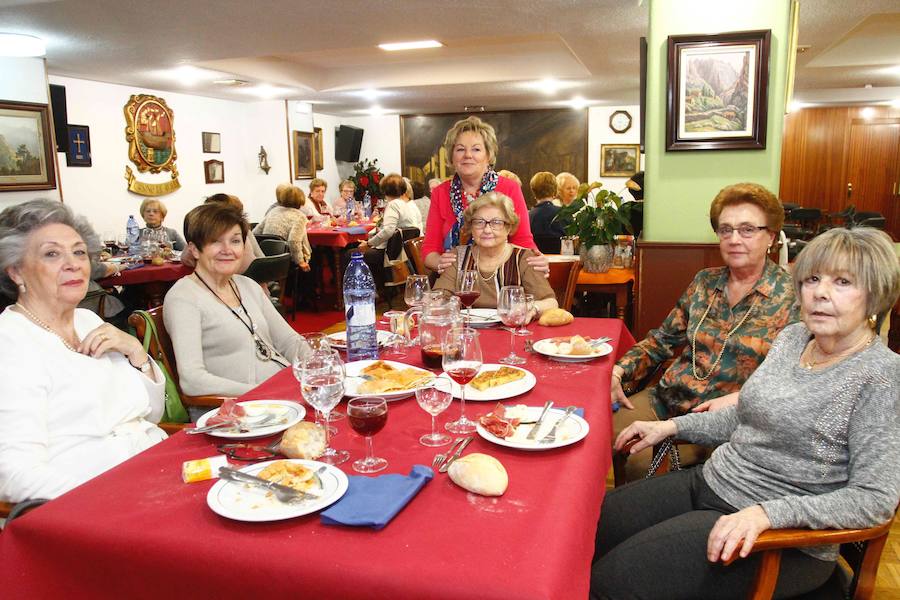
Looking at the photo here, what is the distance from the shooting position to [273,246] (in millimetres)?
5879

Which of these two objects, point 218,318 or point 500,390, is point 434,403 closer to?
point 500,390

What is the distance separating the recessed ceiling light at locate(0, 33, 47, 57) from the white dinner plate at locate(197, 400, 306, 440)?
15.0ft

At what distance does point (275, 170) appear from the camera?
1030 cm

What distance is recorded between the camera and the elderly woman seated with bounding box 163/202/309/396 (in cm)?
223

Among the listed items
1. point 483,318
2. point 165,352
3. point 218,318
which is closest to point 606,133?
point 483,318

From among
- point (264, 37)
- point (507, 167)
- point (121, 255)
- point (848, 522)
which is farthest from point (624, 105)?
point (848, 522)

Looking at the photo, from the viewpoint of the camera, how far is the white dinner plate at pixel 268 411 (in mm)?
1542

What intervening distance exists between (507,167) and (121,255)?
8.01 m

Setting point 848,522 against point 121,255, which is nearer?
point 848,522

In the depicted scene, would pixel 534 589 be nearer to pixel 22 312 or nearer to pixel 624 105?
pixel 22 312

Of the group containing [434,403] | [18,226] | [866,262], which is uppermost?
[18,226]

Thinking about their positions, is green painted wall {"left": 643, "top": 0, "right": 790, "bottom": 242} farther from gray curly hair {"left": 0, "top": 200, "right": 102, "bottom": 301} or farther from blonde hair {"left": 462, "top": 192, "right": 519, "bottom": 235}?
gray curly hair {"left": 0, "top": 200, "right": 102, "bottom": 301}

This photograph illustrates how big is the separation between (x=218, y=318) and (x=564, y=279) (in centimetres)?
169

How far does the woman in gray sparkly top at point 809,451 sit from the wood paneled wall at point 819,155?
36.8ft
